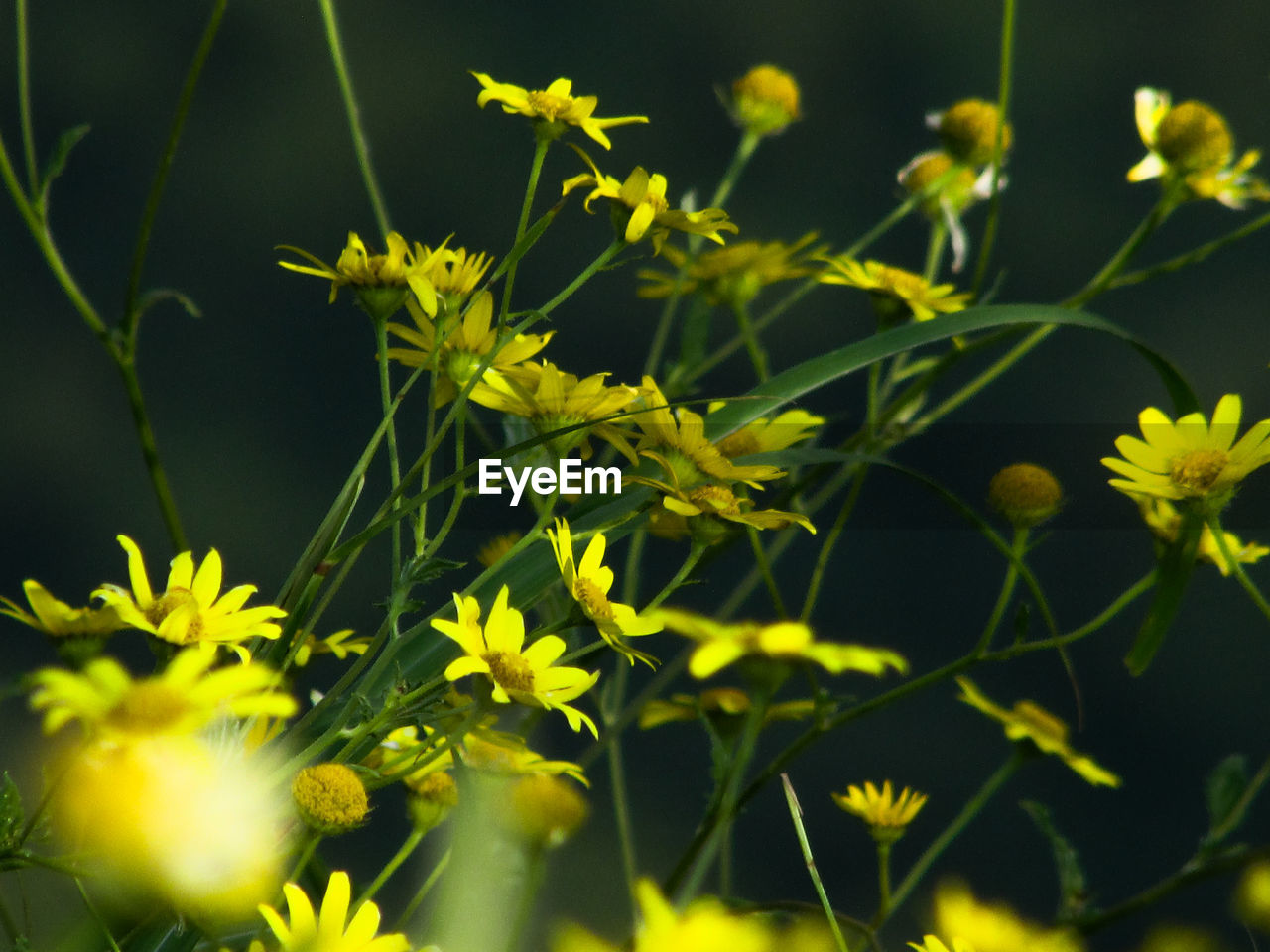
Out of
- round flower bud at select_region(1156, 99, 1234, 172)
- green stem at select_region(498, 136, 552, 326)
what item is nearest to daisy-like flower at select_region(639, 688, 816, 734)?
green stem at select_region(498, 136, 552, 326)

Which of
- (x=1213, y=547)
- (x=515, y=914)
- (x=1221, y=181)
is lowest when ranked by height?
(x=515, y=914)

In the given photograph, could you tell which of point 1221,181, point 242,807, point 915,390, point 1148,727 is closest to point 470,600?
point 242,807

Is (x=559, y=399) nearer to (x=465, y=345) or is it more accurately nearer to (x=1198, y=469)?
(x=465, y=345)

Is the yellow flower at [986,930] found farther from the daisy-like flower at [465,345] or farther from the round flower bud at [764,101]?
the round flower bud at [764,101]

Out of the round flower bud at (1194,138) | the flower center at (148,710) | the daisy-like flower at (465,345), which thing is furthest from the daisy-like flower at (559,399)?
the round flower bud at (1194,138)

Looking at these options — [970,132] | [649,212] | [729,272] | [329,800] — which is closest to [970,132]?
[970,132]

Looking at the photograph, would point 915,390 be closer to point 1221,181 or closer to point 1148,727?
point 1221,181
